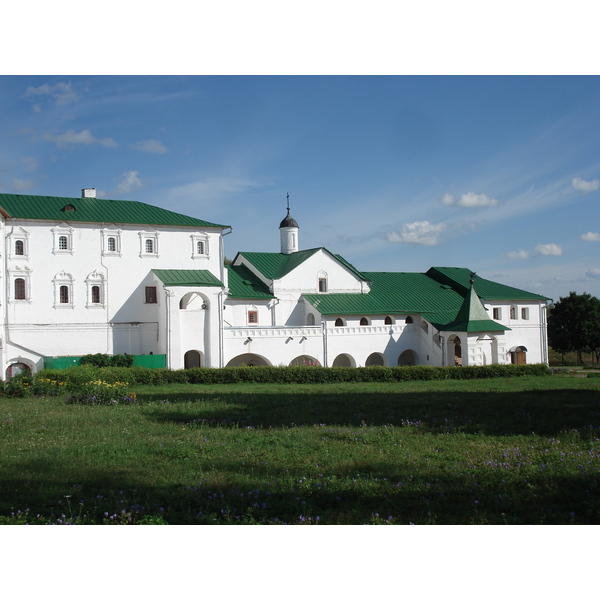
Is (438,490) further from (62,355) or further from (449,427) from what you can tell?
(62,355)

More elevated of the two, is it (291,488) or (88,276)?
(88,276)

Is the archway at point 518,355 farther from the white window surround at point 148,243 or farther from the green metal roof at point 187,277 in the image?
the white window surround at point 148,243

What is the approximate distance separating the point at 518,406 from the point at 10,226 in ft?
79.1

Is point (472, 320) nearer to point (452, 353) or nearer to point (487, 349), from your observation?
point (487, 349)

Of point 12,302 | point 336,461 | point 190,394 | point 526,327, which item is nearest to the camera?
point 336,461

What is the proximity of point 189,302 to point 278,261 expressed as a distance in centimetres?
732

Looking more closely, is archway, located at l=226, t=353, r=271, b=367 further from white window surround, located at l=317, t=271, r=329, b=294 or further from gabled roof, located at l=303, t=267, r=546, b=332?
white window surround, located at l=317, t=271, r=329, b=294

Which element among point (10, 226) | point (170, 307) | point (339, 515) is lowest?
point (339, 515)

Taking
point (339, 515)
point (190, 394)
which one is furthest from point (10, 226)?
point (339, 515)

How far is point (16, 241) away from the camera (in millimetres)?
28844

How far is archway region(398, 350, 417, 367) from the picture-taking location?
36.6 metres

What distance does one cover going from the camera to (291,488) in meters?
7.47

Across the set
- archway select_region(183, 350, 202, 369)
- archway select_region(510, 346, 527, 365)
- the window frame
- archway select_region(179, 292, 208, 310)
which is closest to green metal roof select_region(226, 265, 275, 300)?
archway select_region(179, 292, 208, 310)

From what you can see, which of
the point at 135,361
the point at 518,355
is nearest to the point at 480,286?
the point at 518,355
